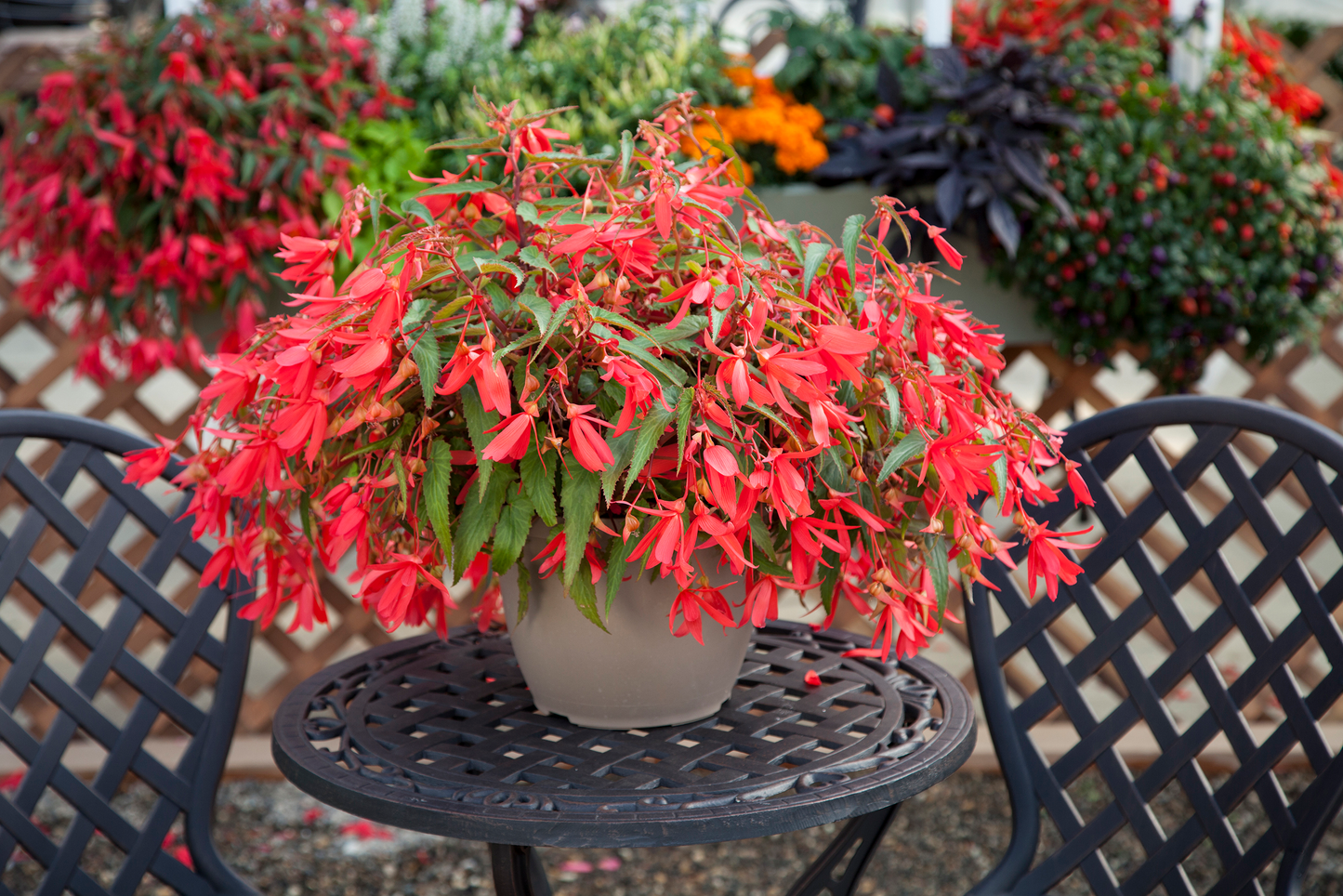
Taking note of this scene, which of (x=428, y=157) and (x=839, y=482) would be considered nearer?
(x=839, y=482)

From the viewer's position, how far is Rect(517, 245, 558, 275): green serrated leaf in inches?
25.9

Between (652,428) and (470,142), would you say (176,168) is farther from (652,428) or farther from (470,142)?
(652,428)

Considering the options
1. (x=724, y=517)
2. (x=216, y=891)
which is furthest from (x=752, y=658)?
(x=216, y=891)

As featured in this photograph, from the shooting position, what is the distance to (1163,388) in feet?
6.48

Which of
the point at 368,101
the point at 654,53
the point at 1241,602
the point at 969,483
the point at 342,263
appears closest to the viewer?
the point at 969,483

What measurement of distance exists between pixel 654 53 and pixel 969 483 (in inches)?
66.0

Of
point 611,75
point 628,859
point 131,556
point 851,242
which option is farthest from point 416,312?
point 131,556

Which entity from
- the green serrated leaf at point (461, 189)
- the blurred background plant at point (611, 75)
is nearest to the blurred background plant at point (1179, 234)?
the blurred background plant at point (611, 75)

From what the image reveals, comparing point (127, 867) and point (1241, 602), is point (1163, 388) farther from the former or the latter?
point (127, 867)

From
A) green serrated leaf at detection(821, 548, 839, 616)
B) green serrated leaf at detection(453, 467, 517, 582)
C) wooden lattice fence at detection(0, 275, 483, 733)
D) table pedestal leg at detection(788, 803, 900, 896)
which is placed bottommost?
wooden lattice fence at detection(0, 275, 483, 733)

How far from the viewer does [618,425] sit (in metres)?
0.60

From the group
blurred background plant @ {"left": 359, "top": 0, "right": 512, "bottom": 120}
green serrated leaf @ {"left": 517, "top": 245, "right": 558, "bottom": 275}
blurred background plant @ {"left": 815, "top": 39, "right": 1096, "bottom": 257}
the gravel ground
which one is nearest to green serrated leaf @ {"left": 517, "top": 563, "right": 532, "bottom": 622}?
green serrated leaf @ {"left": 517, "top": 245, "right": 558, "bottom": 275}

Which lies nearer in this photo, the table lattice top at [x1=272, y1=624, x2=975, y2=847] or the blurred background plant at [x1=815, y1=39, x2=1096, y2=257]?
the table lattice top at [x1=272, y1=624, x2=975, y2=847]

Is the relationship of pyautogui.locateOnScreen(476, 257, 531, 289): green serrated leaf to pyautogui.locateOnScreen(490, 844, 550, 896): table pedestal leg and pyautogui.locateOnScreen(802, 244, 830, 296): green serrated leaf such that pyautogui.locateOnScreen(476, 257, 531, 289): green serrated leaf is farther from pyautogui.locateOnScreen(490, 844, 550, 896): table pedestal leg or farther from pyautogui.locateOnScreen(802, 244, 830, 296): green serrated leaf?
pyautogui.locateOnScreen(490, 844, 550, 896): table pedestal leg
